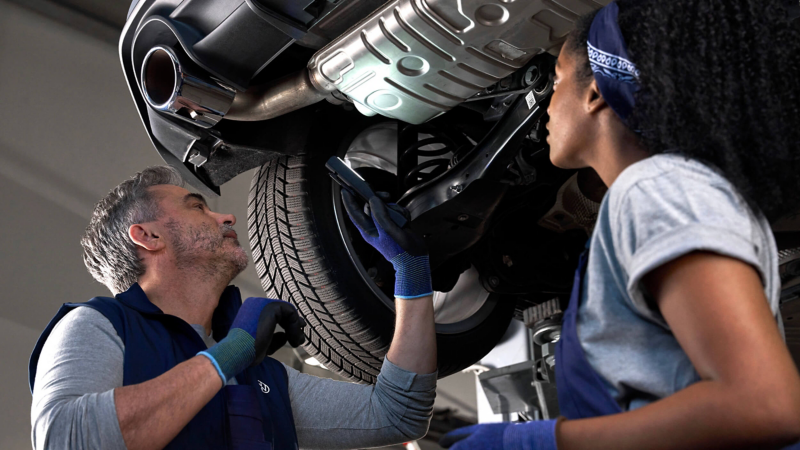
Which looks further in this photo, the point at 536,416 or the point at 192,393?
the point at 536,416

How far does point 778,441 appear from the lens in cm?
68

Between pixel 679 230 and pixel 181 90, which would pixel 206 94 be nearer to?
pixel 181 90

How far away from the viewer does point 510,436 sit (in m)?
0.83

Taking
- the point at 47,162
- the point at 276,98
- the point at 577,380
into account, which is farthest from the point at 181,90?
the point at 47,162

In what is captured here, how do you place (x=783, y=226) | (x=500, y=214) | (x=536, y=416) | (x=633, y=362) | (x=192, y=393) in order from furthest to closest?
(x=536, y=416) < (x=500, y=214) < (x=783, y=226) < (x=192, y=393) < (x=633, y=362)

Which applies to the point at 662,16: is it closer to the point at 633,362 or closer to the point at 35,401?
the point at 633,362

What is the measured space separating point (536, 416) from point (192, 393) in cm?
136

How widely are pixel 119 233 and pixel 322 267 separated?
533 mm

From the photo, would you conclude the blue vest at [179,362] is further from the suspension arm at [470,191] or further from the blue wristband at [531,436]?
the blue wristband at [531,436]

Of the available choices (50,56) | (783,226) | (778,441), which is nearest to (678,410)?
(778,441)

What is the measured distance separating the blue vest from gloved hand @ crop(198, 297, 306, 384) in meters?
0.09

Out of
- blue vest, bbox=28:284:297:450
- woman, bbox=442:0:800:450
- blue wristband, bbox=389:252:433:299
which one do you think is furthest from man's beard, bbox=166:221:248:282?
woman, bbox=442:0:800:450

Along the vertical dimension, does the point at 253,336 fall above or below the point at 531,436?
above

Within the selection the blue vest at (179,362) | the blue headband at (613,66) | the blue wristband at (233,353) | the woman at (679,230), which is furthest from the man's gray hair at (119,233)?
the blue headband at (613,66)
